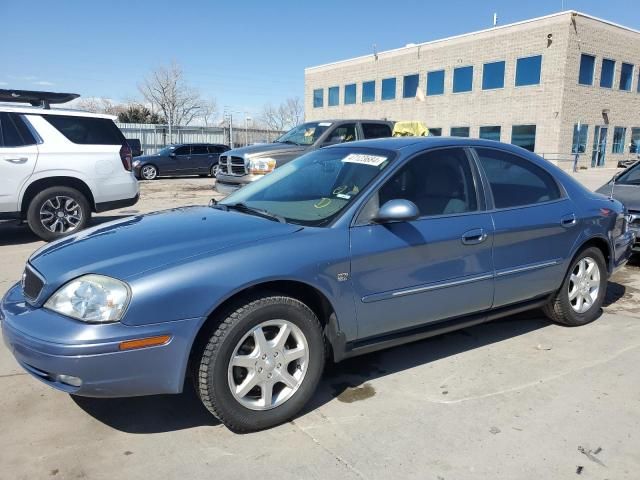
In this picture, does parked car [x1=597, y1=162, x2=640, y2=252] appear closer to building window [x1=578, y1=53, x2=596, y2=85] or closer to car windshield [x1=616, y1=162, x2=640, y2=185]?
car windshield [x1=616, y1=162, x2=640, y2=185]

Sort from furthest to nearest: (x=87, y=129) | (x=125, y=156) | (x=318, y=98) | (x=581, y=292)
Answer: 1. (x=318, y=98)
2. (x=125, y=156)
3. (x=87, y=129)
4. (x=581, y=292)

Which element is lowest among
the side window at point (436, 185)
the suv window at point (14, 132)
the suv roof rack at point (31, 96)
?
the side window at point (436, 185)

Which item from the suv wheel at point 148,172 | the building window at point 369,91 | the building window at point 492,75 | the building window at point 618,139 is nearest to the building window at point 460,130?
the building window at point 492,75

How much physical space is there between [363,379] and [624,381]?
68.2 inches

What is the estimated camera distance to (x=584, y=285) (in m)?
4.56

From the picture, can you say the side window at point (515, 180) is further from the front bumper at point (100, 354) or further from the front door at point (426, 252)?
the front bumper at point (100, 354)

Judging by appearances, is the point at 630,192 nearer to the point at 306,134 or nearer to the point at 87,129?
the point at 306,134

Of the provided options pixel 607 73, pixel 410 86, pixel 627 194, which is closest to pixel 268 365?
pixel 627 194

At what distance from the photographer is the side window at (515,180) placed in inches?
154

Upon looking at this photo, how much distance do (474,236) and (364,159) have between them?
91 cm

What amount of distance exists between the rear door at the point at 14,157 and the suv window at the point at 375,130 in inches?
236

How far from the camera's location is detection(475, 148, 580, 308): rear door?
383 centimetres

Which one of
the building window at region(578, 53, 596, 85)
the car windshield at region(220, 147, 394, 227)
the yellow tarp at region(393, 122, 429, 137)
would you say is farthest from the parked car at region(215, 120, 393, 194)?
the building window at region(578, 53, 596, 85)

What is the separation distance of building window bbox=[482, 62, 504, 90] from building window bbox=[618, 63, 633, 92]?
23.1 feet
